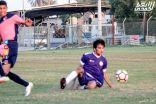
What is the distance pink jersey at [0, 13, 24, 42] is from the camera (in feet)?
36.0

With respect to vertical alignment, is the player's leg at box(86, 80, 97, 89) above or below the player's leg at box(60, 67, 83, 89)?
below

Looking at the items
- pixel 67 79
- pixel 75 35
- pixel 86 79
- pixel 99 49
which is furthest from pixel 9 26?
pixel 75 35

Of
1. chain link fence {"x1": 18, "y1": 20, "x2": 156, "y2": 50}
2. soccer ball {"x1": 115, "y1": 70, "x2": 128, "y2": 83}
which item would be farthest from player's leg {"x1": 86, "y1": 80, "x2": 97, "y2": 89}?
chain link fence {"x1": 18, "y1": 20, "x2": 156, "y2": 50}

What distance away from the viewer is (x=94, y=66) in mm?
12398

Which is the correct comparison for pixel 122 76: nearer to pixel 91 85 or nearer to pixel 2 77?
pixel 91 85

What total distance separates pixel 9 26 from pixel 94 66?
7.48ft

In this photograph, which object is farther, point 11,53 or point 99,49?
point 99,49

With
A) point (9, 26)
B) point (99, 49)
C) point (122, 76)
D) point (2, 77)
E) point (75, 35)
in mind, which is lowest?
point (75, 35)

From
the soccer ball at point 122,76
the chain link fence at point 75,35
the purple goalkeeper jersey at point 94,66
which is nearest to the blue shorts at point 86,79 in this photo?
the purple goalkeeper jersey at point 94,66

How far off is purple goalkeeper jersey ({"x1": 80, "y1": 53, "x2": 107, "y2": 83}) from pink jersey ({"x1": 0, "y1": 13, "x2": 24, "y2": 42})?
6.56 ft

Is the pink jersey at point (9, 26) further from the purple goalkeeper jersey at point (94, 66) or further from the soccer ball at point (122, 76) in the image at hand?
the soccer ball at point (122, 76)

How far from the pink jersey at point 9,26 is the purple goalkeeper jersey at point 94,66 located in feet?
6.56

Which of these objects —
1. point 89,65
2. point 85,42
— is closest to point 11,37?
point 89,65

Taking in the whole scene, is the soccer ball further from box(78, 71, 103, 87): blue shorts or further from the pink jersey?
the pink jersey
